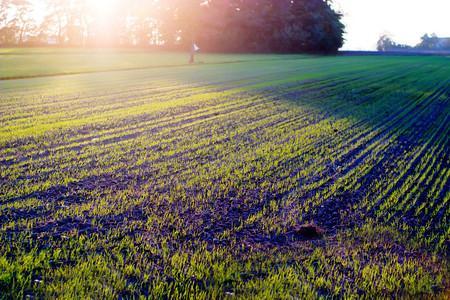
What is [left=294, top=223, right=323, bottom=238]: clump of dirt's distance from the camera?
358 cm

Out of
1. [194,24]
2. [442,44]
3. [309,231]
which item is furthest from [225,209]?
[442,44]

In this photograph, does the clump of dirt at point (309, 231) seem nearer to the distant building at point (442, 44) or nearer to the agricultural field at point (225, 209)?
the agricultural field at point (225, 209)

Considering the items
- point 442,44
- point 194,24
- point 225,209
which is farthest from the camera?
point 442,44

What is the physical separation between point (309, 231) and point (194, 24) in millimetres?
59856

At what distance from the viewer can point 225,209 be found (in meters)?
4.09

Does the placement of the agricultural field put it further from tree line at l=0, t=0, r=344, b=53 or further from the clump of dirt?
tree line at l=0, t=0, r=344, b=53

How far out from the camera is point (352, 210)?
4094 millimetres

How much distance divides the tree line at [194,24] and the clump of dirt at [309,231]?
57956 mm

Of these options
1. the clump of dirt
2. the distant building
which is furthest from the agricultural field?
the distant building

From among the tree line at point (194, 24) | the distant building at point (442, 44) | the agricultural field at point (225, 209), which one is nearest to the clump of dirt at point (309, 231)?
the agricultural field at point (225, 209)

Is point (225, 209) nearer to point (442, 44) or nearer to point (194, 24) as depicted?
point (194, 24)

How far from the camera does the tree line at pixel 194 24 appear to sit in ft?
195

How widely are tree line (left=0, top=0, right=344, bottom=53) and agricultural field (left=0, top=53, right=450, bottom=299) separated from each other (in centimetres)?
5451

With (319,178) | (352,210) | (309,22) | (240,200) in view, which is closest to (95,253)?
(240,200)
